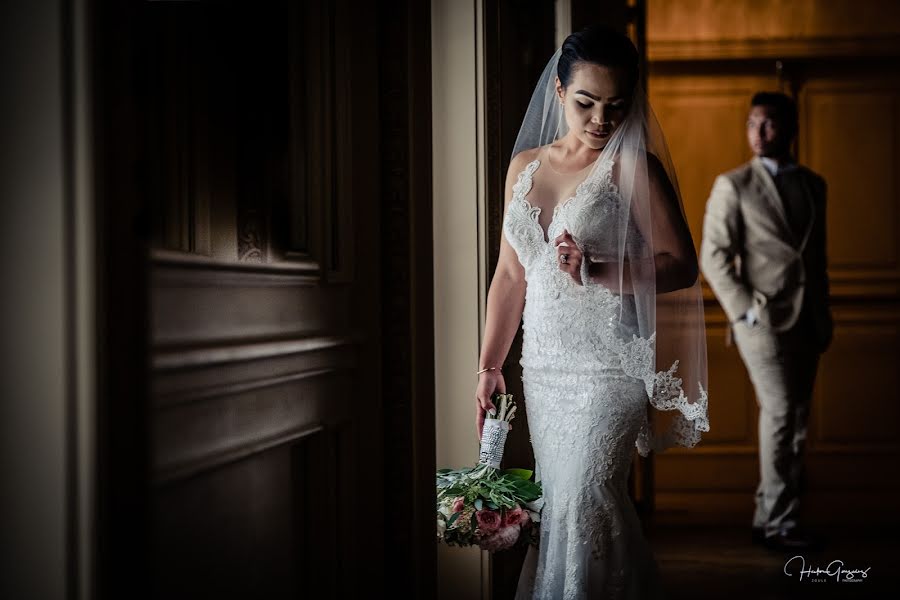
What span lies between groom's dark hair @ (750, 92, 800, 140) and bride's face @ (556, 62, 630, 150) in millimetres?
2065

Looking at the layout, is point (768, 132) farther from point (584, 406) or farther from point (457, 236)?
point (584, 406)

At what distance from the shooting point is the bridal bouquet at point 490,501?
2338mm

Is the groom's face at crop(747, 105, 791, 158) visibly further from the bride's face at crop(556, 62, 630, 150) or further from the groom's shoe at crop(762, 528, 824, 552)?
the bride's face at crop(556, 62, 630, 150)

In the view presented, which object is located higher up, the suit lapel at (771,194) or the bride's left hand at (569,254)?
the suit lapel at (771,194)

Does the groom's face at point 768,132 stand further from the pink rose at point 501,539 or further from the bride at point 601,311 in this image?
the pink rose at point 501,539

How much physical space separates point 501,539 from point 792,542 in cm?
240

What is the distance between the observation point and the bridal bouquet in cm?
234

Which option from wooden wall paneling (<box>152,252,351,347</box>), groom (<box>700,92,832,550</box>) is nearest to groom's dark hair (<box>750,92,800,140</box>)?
groom (<box>700,92,832,550</box>)

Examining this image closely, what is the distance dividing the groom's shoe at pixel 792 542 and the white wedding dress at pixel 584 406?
77.1 inches

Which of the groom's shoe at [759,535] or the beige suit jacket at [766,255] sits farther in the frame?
the groom's shoe at [759,535]

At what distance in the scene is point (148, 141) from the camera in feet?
3.11

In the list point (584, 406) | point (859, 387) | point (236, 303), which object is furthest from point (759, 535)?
point (236, 303)

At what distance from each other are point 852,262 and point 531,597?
3.24m

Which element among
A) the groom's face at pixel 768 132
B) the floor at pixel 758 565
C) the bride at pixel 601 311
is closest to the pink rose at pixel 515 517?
the bride at pixel 601 311
